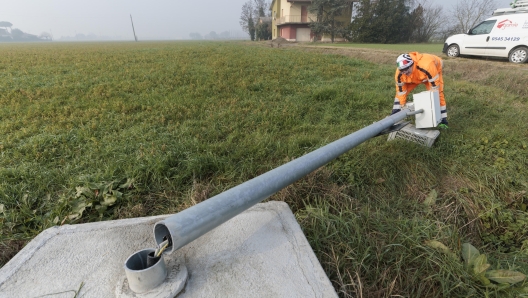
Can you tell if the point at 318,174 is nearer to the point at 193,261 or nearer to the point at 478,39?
the point at 193,261

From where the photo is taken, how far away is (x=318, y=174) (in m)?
2.99

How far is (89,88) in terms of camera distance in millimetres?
6566

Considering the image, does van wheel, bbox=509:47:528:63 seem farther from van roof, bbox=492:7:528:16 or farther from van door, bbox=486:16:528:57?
van roof, bbox=492:7:528:16

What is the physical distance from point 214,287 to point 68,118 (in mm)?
4428

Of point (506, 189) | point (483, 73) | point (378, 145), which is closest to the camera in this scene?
point (506, 189)

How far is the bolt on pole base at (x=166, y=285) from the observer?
1.25 metres

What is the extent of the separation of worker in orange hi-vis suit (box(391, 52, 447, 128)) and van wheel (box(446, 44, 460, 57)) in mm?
10659

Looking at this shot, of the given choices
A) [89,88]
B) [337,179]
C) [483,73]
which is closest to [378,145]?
[337,179]

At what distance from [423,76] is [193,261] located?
14.7 ft

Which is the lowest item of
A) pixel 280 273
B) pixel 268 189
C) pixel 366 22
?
pixel 280 273

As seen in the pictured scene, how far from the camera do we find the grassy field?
2.02m

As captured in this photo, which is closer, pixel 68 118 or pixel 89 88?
pixel 68 118

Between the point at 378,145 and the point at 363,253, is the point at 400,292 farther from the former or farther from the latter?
the point at 378,145

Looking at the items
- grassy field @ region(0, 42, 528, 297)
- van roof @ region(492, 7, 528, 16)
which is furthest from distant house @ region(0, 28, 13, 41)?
van roof @ region(492, 7, 528, 16)
